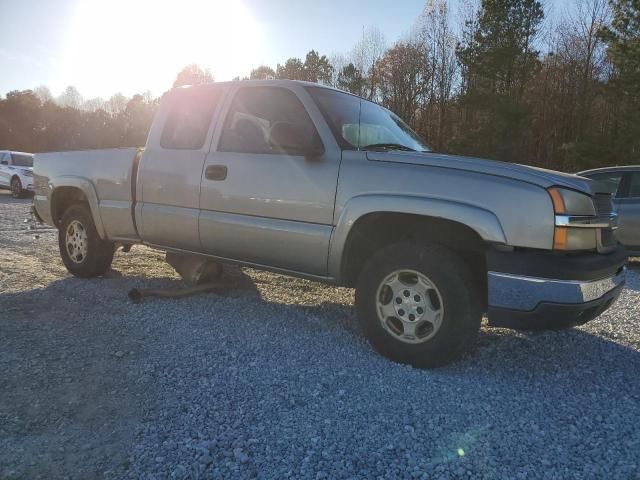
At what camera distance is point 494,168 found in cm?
329

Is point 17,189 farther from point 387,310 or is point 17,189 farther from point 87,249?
point 387,310

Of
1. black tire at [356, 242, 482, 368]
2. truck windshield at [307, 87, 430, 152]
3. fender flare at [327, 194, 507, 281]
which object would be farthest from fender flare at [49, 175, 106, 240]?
black tire at [356, 242, 482, 368]

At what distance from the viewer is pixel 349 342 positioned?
400 cm

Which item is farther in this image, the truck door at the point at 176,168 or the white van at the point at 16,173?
the white van at the point at 16,173

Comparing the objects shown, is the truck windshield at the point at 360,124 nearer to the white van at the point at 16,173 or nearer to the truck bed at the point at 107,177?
the truck bed at the point at 107,177

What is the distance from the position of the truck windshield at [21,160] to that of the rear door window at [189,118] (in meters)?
17.7

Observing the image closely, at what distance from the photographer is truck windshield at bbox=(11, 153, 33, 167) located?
1966 centimetres

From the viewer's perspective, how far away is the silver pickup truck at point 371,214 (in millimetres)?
3133

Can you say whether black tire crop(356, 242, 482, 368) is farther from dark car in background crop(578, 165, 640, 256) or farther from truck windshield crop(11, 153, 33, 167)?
truck windshield crop(11, 153, 33, 167)

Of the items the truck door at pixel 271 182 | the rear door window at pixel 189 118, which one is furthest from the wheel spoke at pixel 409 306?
the rear door window at pixel 189 118

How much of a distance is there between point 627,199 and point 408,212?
6.64 m

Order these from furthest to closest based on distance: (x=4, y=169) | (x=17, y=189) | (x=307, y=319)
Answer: (x=4, y=169)
(x=17, y=189)
(x=307, y=319)

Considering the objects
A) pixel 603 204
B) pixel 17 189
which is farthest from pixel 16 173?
pixel 603 204

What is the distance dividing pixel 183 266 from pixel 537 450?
387 centimetres
